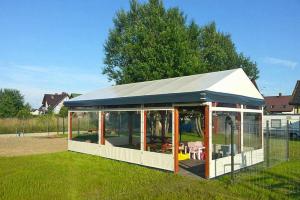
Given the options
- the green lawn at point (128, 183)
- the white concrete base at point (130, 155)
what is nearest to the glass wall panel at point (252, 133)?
the green lawn at point (128, 183)

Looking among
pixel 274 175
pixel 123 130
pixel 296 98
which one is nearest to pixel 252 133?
pixel 274 175

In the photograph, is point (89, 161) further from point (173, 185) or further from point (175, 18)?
point (175, 18)

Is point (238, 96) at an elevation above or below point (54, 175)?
above

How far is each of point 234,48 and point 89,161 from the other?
103 ft

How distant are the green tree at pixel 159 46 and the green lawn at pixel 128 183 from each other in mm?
15643

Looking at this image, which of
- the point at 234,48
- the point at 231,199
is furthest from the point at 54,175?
the point at 234,48

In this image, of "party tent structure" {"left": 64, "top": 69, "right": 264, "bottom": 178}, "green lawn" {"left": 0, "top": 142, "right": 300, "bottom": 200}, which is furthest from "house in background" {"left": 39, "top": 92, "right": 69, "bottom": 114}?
"green lawn" {"left": 0, "top": 142, "right": 300, "bottom": 200}

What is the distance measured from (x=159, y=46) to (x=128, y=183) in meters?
20.4

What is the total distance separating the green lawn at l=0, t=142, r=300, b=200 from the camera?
28.9 ft

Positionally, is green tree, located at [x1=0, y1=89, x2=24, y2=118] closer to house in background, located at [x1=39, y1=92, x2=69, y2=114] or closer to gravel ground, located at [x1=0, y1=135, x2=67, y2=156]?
house in background, located at [x1=39, y1=92, x2=69, y2=114]

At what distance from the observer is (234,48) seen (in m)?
41.8

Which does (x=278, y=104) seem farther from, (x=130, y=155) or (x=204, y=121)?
(x=204, y=121)

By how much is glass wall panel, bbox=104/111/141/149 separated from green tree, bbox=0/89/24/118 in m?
36.0

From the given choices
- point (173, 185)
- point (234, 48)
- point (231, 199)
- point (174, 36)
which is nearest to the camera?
point (231, 199)
